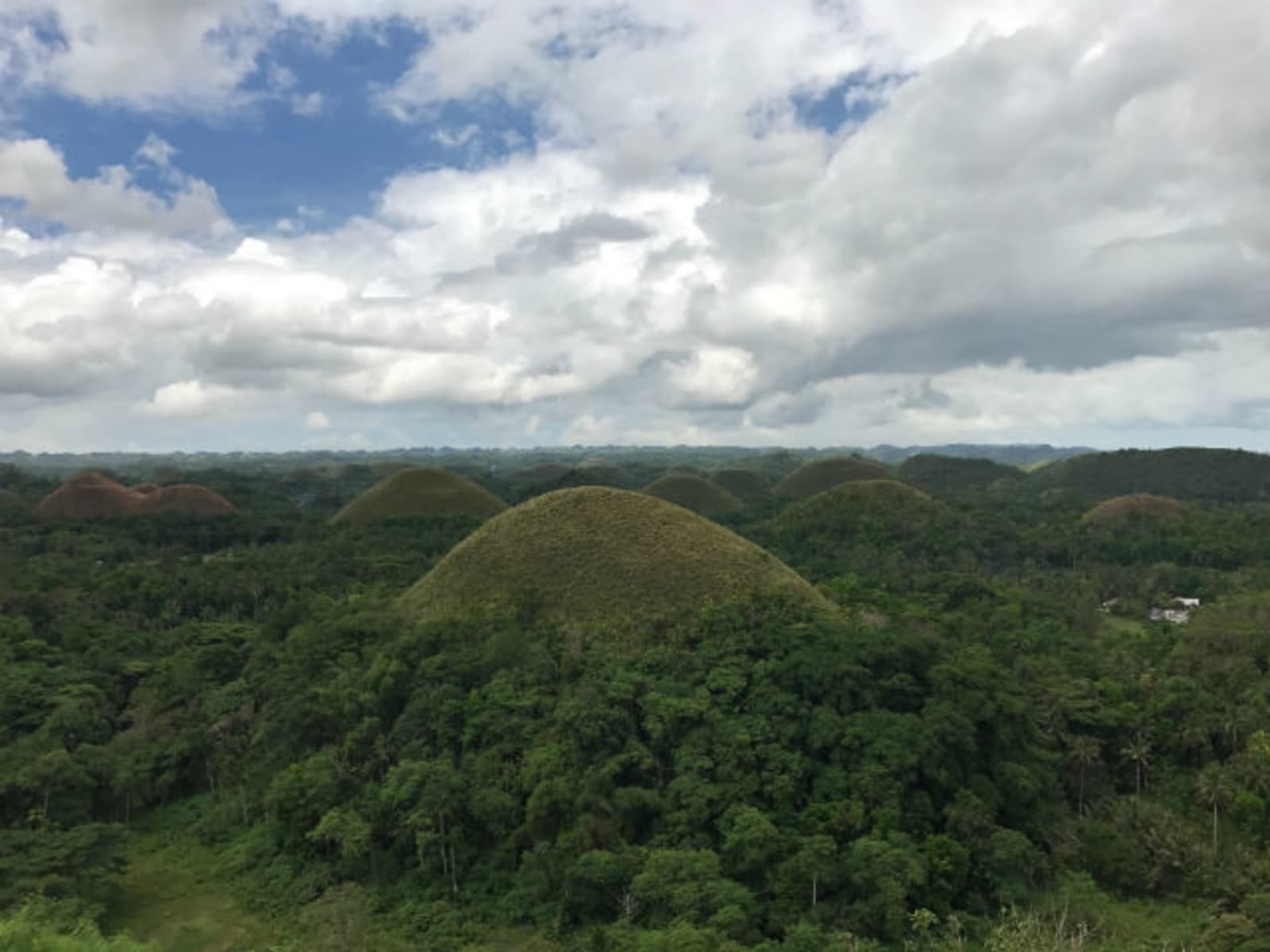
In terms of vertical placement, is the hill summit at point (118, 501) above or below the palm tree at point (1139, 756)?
above

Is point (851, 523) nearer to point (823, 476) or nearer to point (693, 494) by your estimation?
point (693, 494)

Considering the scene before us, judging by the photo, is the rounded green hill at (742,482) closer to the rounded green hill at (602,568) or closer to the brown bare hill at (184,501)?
the brown bare hill at (184,501)

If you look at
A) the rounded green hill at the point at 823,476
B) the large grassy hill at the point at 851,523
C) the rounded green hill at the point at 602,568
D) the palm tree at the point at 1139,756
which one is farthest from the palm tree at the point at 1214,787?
the rounded green hill at the point at 823,476

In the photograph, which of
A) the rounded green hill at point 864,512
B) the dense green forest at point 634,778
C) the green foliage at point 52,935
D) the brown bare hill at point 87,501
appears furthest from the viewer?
the brown bare hill at point 87,501

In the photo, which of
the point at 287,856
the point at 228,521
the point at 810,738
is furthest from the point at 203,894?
the point at 228,521

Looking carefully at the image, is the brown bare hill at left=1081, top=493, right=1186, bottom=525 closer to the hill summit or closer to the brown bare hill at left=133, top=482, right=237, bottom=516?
the brown bare hill at left=133, top=482, right=237, bottom=516

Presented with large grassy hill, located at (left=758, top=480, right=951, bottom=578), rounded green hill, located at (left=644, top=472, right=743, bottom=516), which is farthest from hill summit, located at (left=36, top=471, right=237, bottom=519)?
large grassy hill, located at (left=758, top=480, right=951, bottom=578)
